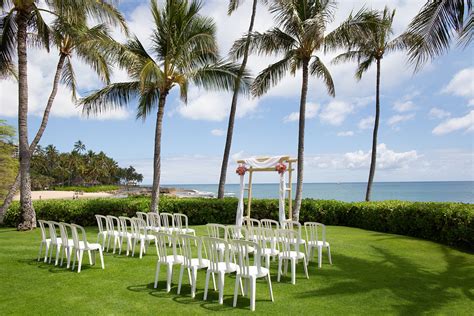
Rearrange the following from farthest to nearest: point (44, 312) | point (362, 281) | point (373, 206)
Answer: point (373, 206)
point (362, 281)
point (44, 312)

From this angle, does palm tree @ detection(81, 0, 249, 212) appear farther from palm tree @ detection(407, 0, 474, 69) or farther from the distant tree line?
the distant tree line

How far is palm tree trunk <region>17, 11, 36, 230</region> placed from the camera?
40.6ft

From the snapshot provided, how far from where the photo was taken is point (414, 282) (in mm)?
6668

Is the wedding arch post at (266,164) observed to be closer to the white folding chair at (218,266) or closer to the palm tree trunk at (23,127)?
the white folding chair at (218,266)

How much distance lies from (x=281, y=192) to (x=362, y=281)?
4027 mm

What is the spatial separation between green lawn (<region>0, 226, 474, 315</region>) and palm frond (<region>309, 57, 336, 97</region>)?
25.8 ft

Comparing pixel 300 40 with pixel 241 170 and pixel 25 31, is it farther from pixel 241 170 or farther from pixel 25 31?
pixel 25 31

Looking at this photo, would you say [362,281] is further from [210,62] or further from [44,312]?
[210,62]

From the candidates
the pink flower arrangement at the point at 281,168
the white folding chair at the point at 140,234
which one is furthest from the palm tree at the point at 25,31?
the pink flower arrangement at the point at 281,168

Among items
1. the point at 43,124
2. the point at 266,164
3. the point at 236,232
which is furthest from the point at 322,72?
the point at 43,124

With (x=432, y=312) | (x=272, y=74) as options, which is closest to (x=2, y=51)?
(x=272, y=74)

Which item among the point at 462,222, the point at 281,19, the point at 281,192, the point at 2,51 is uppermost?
the point at 281,19

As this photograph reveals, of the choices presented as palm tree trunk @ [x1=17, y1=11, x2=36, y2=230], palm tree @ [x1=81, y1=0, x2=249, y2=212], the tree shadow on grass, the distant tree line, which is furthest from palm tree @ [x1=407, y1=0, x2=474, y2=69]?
the distant tree line

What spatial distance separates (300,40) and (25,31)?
30.8ft
